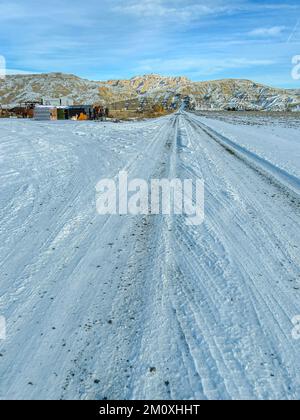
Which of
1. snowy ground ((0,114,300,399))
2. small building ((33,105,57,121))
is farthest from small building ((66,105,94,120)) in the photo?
snowy ground ((0,114,300,399))

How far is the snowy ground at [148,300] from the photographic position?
103 inches

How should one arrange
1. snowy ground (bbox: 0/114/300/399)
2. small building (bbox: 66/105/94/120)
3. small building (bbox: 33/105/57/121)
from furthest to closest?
small building (bbox: 66/105/94/120) → small building (bbox: 33/105/57/121) → snowy ground (bbox: 0/114/300/399)

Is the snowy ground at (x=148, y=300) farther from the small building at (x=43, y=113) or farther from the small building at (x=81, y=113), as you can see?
the small building at (x=81, y=113)

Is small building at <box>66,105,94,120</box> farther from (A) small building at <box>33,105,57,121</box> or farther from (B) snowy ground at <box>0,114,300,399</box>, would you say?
(B) snowy ground at <box>0,114,300,399</box>

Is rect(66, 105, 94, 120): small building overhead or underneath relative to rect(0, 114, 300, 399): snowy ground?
overhead

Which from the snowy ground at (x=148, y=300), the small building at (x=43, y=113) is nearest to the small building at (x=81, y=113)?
the small building at (x=43, y=113)

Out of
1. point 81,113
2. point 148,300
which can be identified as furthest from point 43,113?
point 148,300

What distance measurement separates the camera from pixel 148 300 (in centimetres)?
356

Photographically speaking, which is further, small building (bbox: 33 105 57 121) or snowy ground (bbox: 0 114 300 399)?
small building (bbox: 33 105 57 121)

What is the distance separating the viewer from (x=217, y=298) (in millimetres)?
3596

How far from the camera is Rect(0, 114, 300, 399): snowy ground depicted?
261cm

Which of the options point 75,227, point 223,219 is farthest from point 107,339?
point 223,219

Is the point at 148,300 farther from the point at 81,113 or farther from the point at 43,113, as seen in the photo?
the point at 81,113
